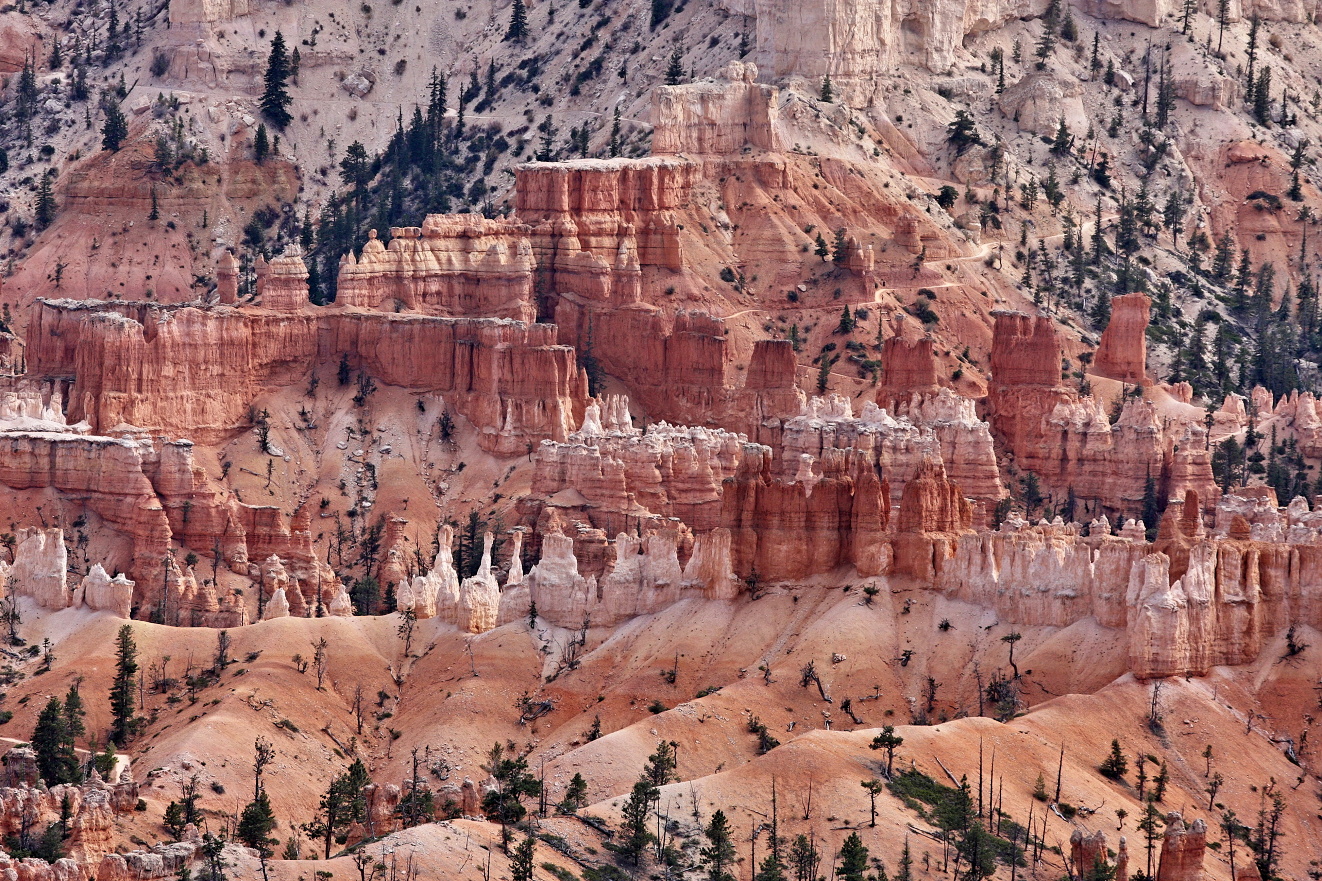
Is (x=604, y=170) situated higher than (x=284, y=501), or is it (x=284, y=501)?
(x=604, y=170)

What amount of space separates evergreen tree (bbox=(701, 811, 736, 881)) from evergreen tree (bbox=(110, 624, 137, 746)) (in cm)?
2836

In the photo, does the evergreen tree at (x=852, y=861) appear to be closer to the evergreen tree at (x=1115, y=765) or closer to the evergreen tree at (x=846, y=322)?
the evergreen tree at (x=1115, y=765)

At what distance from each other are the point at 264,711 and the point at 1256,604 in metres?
35.9

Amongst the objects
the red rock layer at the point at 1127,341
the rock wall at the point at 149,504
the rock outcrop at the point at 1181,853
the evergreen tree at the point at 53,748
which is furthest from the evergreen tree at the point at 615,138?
the rock outcrop at the point at 1181,853

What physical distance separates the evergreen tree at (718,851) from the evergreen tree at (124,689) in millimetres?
28363

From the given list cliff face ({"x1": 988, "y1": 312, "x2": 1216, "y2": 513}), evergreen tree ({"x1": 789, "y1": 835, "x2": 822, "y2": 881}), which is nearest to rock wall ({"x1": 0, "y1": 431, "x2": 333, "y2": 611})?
cliff face ({"x1": 988, "y1": 312, "x2": 1216, "y2": 513})

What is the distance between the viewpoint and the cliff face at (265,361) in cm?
16712

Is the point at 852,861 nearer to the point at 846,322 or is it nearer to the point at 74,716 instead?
the point at 74,716

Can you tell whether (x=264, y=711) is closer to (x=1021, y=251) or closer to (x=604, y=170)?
(x=604, y=170)

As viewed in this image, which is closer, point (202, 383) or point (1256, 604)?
point (1256, 604)

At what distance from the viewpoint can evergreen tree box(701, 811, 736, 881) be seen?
107m

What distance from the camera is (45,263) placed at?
652ft

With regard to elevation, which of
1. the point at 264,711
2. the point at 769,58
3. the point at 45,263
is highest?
the point at 769,58

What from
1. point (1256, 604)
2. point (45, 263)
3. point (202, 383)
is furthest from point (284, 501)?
point (1256, 604)
